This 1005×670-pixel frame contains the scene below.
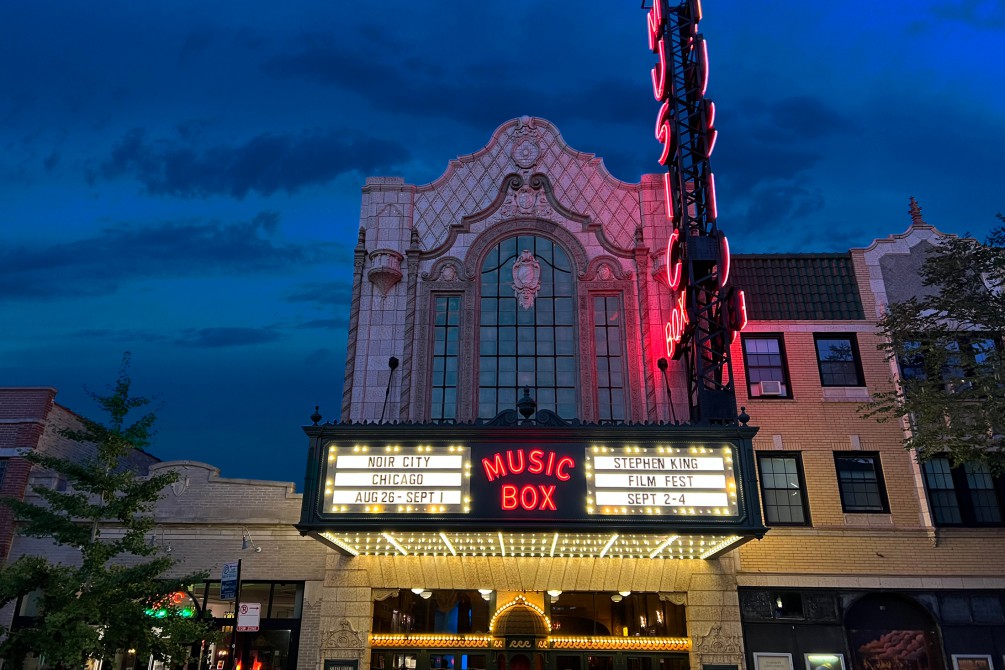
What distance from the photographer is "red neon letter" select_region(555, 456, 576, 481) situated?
16.9 meters

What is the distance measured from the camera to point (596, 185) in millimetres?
25031

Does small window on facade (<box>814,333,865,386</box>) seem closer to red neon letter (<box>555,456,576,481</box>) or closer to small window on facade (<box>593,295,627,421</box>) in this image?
small window on facade (<box>593,295,627,421</box>)

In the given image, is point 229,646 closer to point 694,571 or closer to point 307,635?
point 307,635

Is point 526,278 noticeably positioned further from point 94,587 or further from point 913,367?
point 94,587

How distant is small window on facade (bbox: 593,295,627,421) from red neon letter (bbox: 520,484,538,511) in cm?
601

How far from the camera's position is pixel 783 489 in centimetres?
2130

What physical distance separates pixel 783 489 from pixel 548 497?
856 centimetres

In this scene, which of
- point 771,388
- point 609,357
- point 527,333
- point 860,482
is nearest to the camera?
point 860,482

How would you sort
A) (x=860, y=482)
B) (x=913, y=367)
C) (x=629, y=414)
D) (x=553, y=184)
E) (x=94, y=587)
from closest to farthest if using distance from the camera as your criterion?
1. (x=94, y=587)
2. (x=860, y=482)
3. (x=629, y=414)
4. (x=913, y=367)
5. (x=553, y=184)

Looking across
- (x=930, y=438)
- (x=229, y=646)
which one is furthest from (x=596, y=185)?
(x=229, y=646)

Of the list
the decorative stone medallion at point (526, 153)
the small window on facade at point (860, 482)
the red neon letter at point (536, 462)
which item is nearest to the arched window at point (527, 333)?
the decorative stone medallion at point (526, 153)

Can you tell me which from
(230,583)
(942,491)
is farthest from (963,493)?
(230,583)

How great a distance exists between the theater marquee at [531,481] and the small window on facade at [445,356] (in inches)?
202

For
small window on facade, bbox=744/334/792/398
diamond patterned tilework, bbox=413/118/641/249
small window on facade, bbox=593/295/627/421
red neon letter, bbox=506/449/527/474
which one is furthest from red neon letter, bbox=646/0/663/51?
red neon letter, bbox=506/449/527/474
